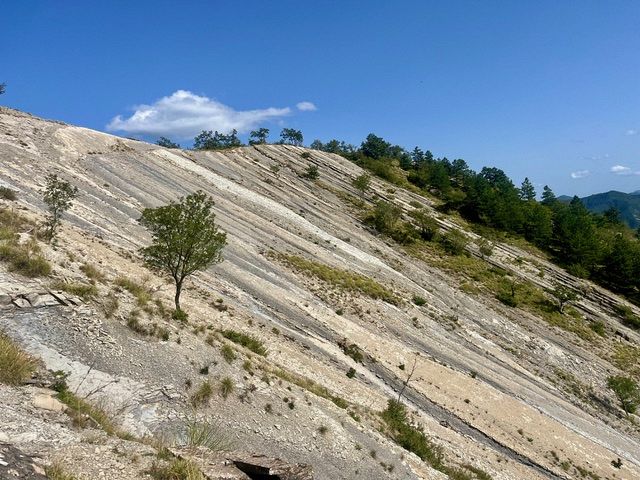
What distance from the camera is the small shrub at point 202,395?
1588 centimetres

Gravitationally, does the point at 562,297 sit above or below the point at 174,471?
above

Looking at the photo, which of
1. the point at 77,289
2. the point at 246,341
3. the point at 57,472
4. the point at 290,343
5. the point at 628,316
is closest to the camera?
the point at 57,472

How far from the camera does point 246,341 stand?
2312 centimetres

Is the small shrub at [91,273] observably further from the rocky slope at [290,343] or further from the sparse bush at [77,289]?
the sparse bush at [77,289]

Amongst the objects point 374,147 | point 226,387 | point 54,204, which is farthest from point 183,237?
point 374,147

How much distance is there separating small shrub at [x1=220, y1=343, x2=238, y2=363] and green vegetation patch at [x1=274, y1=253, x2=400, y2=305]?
65.9 ft

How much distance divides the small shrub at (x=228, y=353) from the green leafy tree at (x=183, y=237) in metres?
3.38

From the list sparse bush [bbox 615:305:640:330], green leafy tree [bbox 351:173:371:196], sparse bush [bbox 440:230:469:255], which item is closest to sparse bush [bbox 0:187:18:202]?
sparse bush [bbox 440:230:469:255]

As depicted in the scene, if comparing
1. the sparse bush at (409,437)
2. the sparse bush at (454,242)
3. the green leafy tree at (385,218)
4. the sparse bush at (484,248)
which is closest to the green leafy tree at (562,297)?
the sparse bush at (484,248)

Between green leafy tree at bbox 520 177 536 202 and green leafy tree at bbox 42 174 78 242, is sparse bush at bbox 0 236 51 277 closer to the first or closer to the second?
green leafy tree at bbox 42 174 78 242

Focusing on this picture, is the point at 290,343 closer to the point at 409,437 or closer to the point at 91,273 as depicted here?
the point at 409,437

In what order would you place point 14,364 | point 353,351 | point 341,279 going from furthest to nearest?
1. point 341,279
2. point 353,351
3. point 14,364

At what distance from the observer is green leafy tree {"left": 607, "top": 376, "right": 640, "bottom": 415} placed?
122 feet

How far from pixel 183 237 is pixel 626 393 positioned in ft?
134
